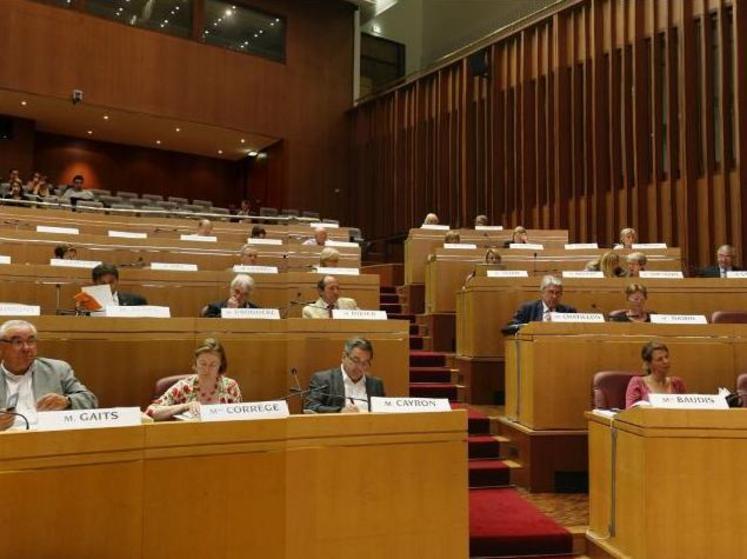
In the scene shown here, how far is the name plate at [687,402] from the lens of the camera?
2.48 metres

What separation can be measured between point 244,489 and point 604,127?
22.7ft

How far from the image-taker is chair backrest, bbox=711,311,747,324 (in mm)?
4383

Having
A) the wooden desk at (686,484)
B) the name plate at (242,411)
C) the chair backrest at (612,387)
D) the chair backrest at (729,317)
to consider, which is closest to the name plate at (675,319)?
the chair backrest at (612,387)

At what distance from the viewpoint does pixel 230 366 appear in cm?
341

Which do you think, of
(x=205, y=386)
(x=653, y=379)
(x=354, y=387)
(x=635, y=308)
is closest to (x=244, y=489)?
(x=205, y=386)

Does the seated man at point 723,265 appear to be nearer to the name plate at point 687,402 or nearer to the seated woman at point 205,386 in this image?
the name plate at point 687,402

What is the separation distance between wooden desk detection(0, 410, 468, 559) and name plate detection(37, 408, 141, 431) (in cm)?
4

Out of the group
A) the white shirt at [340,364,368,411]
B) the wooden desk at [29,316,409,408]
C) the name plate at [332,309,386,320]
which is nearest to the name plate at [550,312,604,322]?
the wooden desk at [29,316,409,408]

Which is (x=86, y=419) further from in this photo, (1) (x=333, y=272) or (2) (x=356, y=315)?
(1) (x=333, y=272)

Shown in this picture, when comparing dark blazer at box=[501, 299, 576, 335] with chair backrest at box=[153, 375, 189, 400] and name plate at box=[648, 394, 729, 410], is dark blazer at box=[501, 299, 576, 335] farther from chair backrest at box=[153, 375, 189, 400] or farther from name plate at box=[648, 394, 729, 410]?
chair backrest at box=[153, 375, 189, 400]

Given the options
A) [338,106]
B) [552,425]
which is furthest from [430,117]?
[552,425]

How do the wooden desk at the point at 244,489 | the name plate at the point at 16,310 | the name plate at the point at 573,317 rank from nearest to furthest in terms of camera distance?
the wooden desk at the point at 244,489, the name plate at the point at 16,310, the name plate at the point at 573,317

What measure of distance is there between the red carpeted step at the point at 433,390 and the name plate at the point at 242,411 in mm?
2536

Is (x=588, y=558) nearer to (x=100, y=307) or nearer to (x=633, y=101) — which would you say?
(x=100, y=307)
